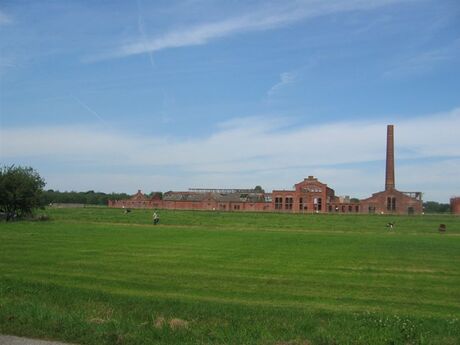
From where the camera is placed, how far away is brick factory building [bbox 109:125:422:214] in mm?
129750

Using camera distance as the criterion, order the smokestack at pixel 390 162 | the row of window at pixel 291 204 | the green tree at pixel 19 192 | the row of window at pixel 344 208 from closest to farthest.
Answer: the green tree at pixel 19 192 < the smokestack at pixel 390 162 < the row of window at pixel 291 204 < the row of window at pixel 344 208

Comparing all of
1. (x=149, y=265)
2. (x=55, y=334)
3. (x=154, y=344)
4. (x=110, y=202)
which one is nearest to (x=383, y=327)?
(x=154, y=344)

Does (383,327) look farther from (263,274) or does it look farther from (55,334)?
(263,274)

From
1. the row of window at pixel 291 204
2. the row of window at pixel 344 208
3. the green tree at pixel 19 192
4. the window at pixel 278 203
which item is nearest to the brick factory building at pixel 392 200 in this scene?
the row of window at pixel 344 208

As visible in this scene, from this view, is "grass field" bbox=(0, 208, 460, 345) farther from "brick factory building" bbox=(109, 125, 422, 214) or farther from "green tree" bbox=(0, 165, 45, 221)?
"brick factory building" bbox=(109, 125, 422, 214)

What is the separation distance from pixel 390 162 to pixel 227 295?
11908cm

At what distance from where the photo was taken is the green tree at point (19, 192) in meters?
56.8

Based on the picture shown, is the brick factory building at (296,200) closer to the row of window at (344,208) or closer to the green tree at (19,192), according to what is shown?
the row of window at (344,208)

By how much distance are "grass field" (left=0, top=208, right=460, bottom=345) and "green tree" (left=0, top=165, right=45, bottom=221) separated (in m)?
34.5

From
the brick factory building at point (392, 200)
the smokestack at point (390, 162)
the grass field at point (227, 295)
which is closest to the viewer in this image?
the grass field at point (227, 295)

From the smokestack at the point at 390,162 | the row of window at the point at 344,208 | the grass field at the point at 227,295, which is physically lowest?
the grass field at the point at 227,295

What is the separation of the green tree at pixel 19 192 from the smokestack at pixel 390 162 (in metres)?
86.9

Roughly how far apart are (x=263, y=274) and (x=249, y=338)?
348 inches

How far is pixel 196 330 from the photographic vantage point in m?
8.38
